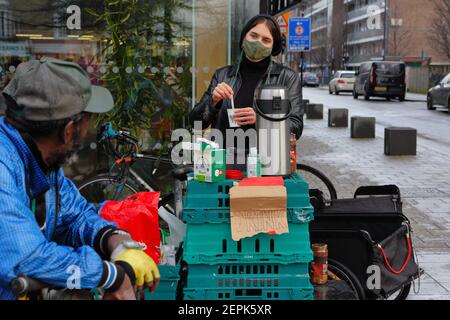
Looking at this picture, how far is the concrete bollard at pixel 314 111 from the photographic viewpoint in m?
23.2

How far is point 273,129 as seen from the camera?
319cm

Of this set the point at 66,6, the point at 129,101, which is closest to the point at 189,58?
the point at 129,101

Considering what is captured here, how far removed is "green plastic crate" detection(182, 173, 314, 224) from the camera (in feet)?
9.53

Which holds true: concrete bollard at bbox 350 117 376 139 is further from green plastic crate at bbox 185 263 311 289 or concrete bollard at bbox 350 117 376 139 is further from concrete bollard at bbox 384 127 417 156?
green plastic crate at bbox 185 263 311 289

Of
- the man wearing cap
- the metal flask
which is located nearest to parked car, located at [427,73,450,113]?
the metal flask

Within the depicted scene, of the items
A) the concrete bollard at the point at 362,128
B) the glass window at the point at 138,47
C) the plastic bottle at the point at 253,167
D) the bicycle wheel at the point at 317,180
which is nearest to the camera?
the plastic bottle at the point at 253,167

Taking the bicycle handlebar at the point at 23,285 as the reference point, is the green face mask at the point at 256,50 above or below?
above

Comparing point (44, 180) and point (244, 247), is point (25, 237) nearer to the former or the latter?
point (44, 180)

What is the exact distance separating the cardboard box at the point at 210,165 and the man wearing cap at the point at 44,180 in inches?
30.7

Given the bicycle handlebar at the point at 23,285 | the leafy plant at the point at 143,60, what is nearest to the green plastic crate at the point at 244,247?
the bicycle handlebar at the point at 23,285

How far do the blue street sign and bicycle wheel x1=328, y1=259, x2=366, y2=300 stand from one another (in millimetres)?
21981

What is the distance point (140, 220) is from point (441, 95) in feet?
77.5

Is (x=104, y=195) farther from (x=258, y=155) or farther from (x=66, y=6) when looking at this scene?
(x=258, y=155)

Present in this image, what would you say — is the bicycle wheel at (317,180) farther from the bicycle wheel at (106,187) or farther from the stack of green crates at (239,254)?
the stack of green crates at (239,254)
